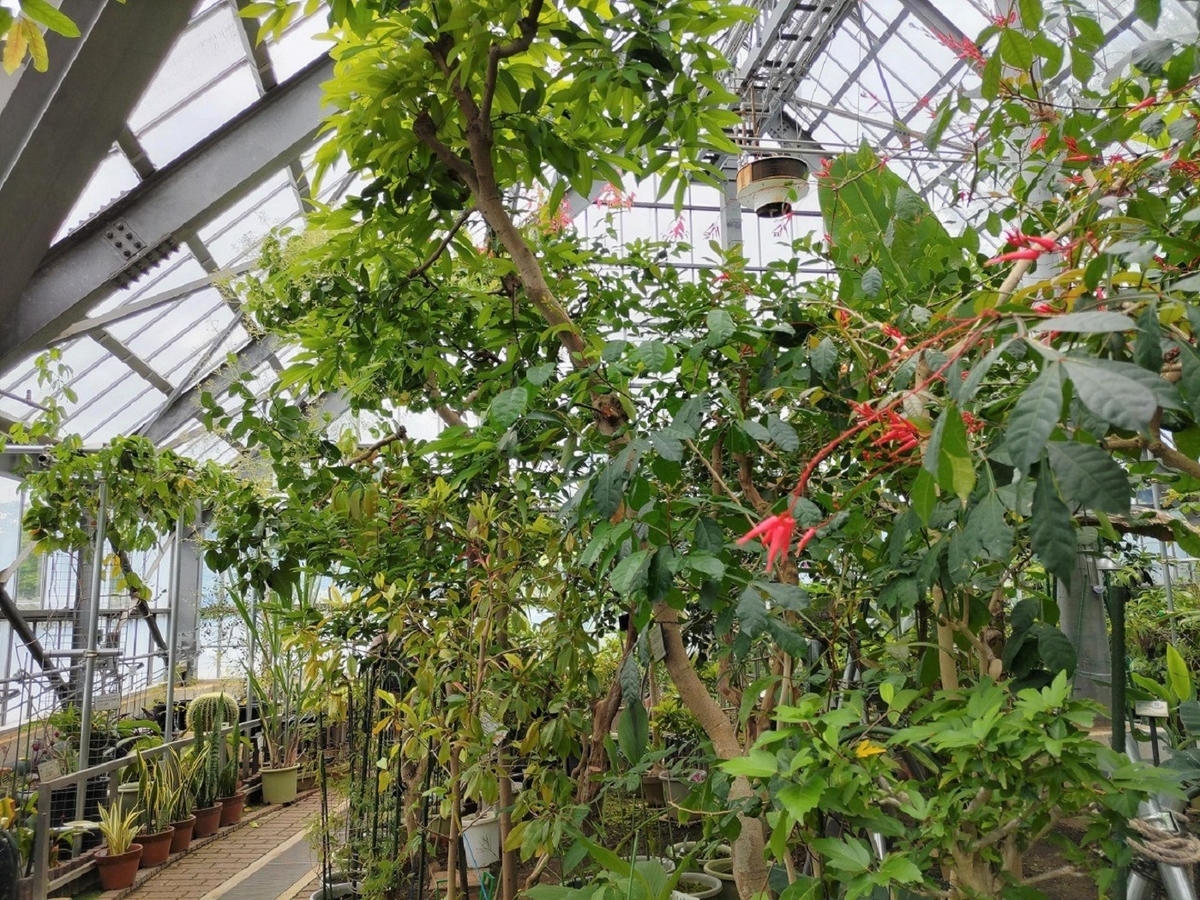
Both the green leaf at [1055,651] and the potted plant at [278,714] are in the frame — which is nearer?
the green leaf at [1055,651]

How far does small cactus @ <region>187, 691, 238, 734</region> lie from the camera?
5.08 m

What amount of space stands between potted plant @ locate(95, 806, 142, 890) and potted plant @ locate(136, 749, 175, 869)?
8.3 inches

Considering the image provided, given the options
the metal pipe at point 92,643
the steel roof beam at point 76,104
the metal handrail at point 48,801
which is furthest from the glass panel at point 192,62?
the metal handrail at point 48,801

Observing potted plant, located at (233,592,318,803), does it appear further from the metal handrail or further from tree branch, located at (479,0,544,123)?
tree branch, located at (479,0,544,123)

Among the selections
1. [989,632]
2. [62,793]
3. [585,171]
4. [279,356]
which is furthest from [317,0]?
[279,356]

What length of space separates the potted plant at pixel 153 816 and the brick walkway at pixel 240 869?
8 centimetres

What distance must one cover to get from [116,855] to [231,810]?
4.13 feet

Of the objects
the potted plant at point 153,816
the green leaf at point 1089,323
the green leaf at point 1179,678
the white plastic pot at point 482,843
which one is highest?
the green leaf at point 1089,323

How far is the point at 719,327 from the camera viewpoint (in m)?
1.12

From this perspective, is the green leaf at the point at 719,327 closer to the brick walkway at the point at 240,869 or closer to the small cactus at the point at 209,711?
the brick walkway at the point at 240,869

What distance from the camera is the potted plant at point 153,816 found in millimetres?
4207

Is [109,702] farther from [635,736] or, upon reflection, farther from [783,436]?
[783,436]

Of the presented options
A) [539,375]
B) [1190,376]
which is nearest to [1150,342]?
[1190,376]

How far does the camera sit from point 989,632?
131cm
